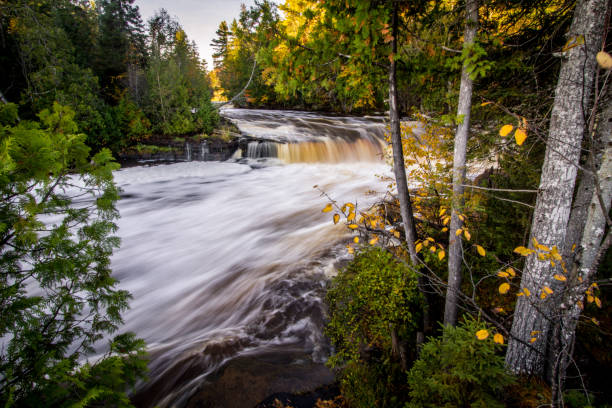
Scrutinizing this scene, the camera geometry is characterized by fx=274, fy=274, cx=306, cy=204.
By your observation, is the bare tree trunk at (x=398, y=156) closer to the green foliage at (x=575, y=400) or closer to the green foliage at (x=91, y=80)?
the green foliage at (x=575, y=400)

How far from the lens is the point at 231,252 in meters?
8.09

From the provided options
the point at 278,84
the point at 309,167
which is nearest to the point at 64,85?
the point at 309,167

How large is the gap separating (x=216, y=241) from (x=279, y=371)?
531 centimetres

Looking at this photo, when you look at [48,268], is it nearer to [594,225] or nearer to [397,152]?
[397,152]

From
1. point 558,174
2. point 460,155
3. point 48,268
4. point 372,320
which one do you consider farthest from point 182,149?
point 558,174

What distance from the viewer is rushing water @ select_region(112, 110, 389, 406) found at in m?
4.96

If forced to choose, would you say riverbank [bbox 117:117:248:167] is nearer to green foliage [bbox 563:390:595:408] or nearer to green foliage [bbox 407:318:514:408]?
green foliage [bbox 407:318:514:408]

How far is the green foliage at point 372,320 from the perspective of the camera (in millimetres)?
3996

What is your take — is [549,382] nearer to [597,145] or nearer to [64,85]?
[597,145]

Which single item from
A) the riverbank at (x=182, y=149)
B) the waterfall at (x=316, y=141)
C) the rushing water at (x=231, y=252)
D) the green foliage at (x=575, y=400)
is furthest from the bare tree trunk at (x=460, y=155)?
the riverbank at (x=182, y=149)

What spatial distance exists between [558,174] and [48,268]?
190 inches

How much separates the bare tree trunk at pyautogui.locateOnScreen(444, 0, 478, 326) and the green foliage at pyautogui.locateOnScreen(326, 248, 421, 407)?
593 millimetres

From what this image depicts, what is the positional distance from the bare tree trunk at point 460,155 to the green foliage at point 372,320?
0.59 metres

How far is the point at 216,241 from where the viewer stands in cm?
877
